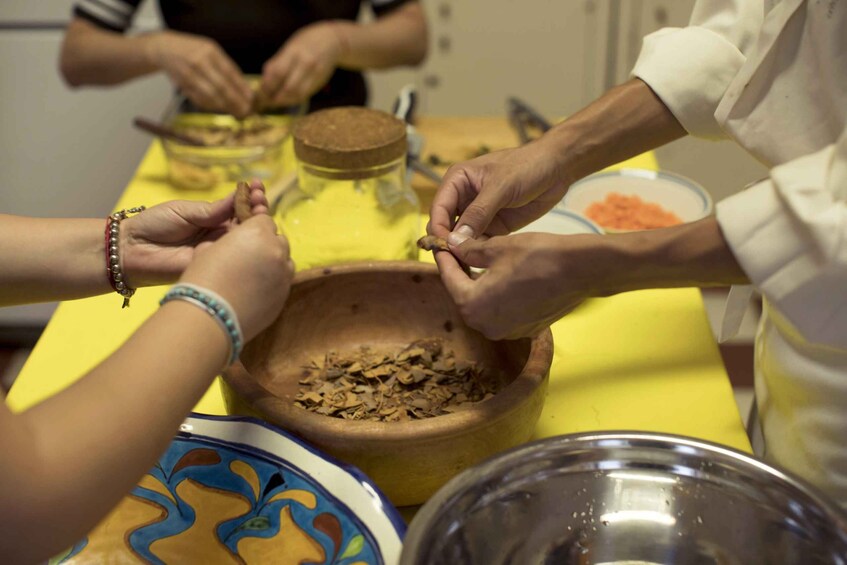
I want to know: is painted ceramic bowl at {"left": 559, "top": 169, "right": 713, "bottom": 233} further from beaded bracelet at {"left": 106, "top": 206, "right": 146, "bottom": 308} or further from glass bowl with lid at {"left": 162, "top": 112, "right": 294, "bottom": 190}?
beaded bracelet at {"left": 106, "top": 206, "right": 146, "bottom": 308}

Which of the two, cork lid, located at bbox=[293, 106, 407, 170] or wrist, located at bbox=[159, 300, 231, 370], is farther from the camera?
cork lid, located at bbox=[293, 106, 407, 170]

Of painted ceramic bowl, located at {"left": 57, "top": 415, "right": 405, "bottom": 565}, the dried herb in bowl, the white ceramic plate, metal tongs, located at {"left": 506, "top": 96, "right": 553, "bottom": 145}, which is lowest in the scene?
metal tongs, located at {"left": 506, "top": 96, "right": 553, "bottom": 145}

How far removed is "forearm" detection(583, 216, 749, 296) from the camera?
2.61ft

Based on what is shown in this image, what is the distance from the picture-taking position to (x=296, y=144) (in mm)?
1199

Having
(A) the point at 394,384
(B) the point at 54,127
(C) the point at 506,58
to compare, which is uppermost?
(A) the point at 394,384

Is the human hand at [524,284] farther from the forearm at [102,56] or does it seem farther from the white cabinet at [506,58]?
the white cabinet at [506,58]

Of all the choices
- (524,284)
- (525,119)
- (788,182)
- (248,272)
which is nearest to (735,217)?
(788,182)

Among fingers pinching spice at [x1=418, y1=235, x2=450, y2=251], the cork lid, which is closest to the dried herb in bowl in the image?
fingers pinching spice at [x1=418, y1=235, x2=450, y2=251]

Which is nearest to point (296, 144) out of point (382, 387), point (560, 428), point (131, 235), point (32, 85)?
point (131, 235)

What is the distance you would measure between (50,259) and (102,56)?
113 centimetres

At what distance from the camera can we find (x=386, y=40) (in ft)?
6.60

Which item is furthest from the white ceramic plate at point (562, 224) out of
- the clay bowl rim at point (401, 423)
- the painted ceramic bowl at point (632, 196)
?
the clay bowl rim at point (401, 423)

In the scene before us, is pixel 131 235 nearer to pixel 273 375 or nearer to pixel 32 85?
pixel 273 375

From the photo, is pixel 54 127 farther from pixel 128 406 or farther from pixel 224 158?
pixel 128 406
